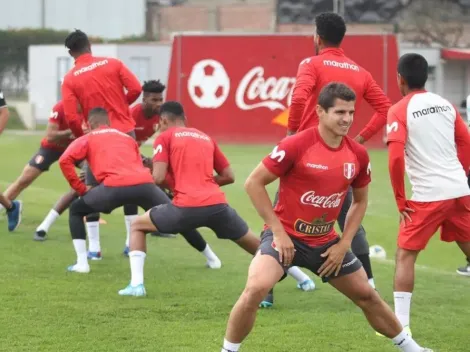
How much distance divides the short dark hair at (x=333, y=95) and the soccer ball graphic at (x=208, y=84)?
967 inches

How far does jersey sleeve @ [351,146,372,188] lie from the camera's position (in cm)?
733

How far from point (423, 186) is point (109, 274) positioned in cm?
388

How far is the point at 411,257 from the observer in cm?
843

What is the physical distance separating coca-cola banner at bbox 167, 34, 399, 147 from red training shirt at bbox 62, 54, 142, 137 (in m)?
19.0

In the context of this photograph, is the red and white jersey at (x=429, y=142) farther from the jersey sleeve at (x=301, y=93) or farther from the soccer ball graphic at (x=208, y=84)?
the soccer ball graphic at (x=208, y=84)

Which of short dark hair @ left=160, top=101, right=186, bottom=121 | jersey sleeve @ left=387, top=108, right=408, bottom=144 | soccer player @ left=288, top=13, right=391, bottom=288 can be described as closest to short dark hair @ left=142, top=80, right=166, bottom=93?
short dark hair @ left=160, top=101, right=186, bottom=121

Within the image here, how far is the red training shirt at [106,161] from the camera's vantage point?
10812 millimetres

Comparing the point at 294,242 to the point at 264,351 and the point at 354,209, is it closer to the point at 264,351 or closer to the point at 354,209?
the point at 354,209

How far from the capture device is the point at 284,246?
7102 mm

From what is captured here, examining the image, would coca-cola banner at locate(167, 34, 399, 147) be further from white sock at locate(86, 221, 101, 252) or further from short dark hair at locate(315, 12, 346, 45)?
short dark hair at locate(315, 12, 346, 45)

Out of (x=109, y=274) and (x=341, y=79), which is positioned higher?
(x=341, y=79)

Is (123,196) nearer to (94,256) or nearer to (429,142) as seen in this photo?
(94,256)

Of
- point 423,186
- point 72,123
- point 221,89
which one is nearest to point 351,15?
point 221,89

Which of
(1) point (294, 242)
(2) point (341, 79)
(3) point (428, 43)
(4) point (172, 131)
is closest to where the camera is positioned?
(1) point (294, 242)
